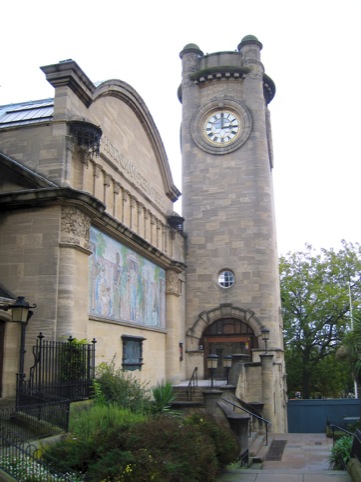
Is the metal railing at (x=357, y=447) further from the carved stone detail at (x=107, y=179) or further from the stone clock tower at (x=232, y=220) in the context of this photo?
the stone clock tower at (x=232, y=220)

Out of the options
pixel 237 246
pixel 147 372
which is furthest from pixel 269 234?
pixel 147 372

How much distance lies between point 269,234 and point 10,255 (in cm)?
1583

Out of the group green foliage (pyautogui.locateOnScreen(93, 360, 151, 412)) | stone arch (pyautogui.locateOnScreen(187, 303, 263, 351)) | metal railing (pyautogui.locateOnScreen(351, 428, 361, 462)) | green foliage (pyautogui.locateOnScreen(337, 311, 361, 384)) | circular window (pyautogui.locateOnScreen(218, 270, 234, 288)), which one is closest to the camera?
metal railing (pyautogui.locateOnScreen(351, 428, 361, 462))

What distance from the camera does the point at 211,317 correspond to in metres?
27.2

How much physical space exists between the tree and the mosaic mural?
56.3ft

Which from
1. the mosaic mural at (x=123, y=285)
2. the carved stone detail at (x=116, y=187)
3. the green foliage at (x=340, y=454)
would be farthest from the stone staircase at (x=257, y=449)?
the carved stone detail at (x=116, y=187)

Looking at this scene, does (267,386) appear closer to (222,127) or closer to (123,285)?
(123,285)

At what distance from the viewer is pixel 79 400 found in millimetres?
13188

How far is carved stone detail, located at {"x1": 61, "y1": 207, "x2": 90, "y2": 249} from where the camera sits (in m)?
15.2

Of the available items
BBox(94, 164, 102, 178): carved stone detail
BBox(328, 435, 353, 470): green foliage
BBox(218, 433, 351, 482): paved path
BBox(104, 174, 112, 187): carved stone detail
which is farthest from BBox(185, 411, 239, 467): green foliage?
BBox(104, 174, 112, 187): carved stone detail

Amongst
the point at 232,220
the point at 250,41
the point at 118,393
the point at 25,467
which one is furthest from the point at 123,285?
the point at 250,41

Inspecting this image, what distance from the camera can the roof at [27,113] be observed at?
17.4 m

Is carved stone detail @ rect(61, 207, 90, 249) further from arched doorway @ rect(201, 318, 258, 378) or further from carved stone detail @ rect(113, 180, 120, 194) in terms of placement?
arched doorway @ rect(201, 318, 258, 378)

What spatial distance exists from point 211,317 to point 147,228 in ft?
21.4
